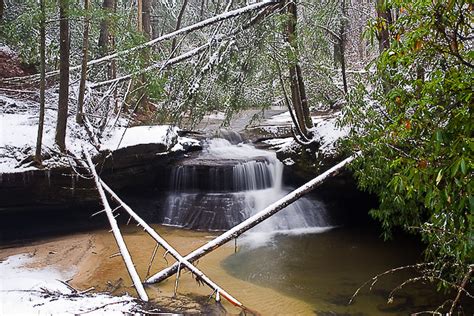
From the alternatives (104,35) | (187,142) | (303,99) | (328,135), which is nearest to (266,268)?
(328,135)

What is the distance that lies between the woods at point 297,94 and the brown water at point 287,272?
0.44 meters

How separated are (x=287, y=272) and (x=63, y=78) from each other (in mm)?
6221

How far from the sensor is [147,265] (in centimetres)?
781

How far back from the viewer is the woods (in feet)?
10.5

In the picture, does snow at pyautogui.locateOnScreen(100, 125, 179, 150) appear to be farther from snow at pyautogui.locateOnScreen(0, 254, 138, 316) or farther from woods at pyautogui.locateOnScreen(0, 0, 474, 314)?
snow at pyautogui.locateOnScreen(0, 254, 138, 316)

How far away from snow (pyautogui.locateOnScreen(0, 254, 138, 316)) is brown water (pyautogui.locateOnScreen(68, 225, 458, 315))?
618 millimetres

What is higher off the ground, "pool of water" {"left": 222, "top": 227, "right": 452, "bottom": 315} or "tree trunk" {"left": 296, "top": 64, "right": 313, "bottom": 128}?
"tree trunk" {"left": 296, "top": 64, "right": 313, "bottom": 128}

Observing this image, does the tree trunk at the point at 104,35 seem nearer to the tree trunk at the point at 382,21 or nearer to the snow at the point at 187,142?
the snow at the point at 187,142

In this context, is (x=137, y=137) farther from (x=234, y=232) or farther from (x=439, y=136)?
(x=439, y=136)

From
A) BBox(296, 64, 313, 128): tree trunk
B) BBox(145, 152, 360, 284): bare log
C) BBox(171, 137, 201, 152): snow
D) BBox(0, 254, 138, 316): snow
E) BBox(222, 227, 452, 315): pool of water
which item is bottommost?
BBox(222, 227, 452, 315): pool of water

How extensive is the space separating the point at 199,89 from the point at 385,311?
17.6 feet

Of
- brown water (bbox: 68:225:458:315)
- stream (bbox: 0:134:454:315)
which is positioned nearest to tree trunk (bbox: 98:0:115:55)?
stream (bbox: 0:134:454:315)

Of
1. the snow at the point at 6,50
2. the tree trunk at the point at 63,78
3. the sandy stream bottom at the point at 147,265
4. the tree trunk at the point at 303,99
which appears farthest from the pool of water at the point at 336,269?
the snow at the point at 6,50

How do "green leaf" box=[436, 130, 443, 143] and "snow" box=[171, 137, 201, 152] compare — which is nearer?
"green leaf" box=[436, 130, 443, 143]
